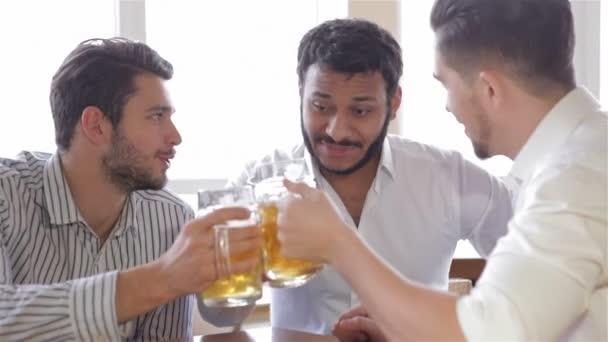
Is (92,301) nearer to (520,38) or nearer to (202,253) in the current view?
(202,253)

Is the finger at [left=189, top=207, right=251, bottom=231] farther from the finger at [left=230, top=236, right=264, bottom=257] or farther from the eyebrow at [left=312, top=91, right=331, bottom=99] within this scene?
the eyebrow at [left=312, top=91, right=331, bottom=99]

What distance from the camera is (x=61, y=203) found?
2031 millimetres

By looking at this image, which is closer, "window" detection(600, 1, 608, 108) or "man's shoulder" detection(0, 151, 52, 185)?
"man's shoulder" detection(0, 151, 52, 185)

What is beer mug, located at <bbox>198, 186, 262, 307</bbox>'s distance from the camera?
149 centimetres

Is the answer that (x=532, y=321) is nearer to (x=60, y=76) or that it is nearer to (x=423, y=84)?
(x=60, y=76)

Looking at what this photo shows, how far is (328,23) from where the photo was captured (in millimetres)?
2391

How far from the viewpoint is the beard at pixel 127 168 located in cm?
210

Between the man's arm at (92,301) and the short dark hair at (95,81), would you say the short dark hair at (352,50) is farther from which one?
the man's arm at (92,301)

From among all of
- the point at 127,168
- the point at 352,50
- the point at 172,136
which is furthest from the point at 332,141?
the point at 127,168

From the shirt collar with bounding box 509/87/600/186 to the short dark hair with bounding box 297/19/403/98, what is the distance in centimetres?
88

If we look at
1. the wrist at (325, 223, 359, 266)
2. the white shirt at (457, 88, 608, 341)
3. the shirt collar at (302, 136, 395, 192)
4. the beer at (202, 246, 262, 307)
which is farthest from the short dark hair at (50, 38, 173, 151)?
the white shirt at (457, 88, 608, 341)

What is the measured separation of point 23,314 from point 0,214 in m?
0.33

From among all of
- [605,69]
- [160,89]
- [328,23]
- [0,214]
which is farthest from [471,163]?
[605,69]

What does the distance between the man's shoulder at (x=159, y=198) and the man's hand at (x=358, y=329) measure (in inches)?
24.1
